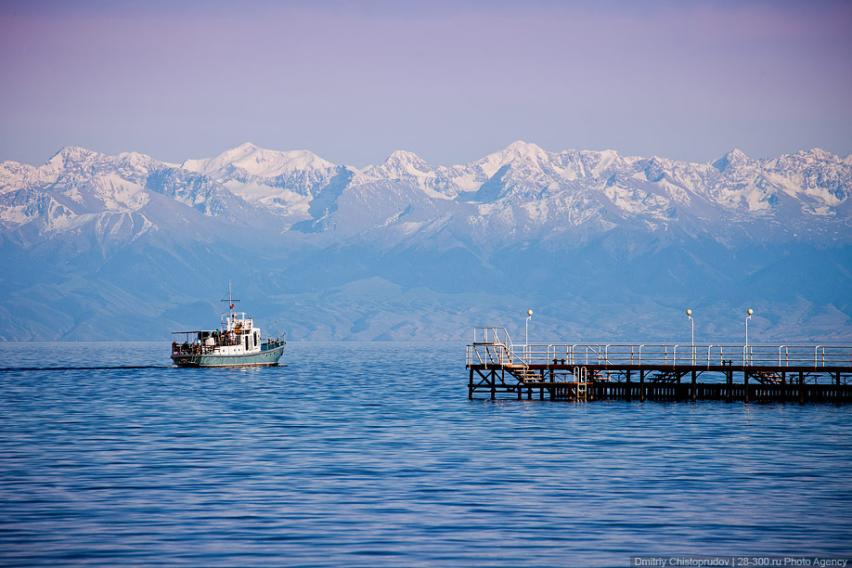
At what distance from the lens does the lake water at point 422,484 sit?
136 feet

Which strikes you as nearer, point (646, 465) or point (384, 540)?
point (384, 540)

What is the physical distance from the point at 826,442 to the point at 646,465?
1501cm

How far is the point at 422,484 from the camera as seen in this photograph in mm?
54312

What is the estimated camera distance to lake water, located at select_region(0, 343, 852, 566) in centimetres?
4153

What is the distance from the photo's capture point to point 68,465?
199 ft

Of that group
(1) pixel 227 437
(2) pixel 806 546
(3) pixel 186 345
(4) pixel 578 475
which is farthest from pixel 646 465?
(3) pixel 186 345

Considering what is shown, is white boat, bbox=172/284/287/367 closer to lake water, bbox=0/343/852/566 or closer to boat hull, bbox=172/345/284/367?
boat hull, bbox=172/345/284/367

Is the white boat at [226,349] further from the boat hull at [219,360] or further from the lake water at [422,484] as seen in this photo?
the lake water at [422,484]

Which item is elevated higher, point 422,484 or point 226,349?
point 226,349

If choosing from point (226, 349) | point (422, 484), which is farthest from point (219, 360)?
point (422, 484)

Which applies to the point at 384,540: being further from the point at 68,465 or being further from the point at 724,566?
the point at 68,465

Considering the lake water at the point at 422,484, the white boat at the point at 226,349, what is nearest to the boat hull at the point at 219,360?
the white boat at the point at 226,349

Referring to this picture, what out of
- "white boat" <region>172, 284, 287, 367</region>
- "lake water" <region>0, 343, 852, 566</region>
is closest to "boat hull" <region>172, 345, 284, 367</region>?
"white boat" <region>172, 284, 287, 367</region>

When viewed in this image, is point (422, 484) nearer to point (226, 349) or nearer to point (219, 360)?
point (219, 360)
